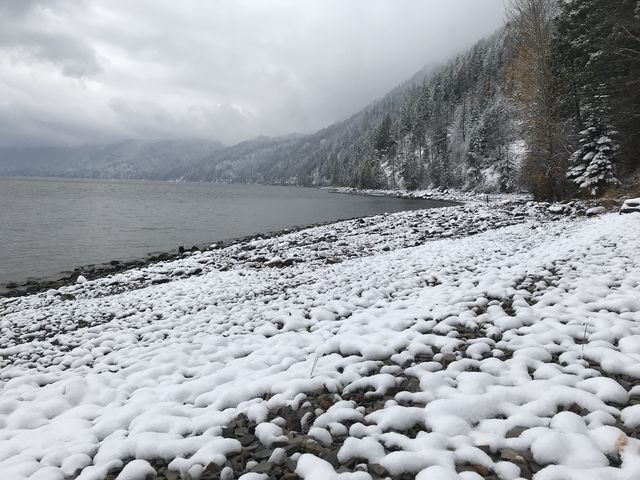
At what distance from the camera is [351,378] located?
4.87 meters

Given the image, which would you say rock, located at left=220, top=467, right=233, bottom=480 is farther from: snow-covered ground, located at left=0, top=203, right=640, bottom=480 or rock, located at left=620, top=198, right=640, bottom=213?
rock, located at left=620, top=198, right=640, bottom=213

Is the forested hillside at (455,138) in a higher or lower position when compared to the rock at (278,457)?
higher

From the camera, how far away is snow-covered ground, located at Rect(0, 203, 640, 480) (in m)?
3.34

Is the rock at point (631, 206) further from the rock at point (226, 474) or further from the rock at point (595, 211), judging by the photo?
the rock at point (226, 474)

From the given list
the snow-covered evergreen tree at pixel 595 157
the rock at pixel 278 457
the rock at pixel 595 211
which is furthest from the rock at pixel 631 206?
the rock at pixel 278 457

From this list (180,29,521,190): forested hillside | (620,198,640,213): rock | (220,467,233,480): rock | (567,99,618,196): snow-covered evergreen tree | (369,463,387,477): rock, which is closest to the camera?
(369,463,387,477): rock

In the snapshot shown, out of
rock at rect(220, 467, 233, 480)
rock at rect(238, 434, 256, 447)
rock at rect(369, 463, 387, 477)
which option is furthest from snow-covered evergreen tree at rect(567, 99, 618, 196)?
rock at rect(220, 467, 233, 480)

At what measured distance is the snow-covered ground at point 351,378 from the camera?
131 inches

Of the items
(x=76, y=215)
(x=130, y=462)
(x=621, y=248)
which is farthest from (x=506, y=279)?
(x=76, y=215)

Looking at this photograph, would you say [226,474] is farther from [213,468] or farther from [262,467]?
[262,467]

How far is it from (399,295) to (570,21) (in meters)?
33.9

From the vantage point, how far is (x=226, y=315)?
855 cm

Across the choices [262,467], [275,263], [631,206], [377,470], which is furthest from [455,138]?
[262,467]

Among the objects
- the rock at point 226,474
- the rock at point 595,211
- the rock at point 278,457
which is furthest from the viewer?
the rock at point 595,211
